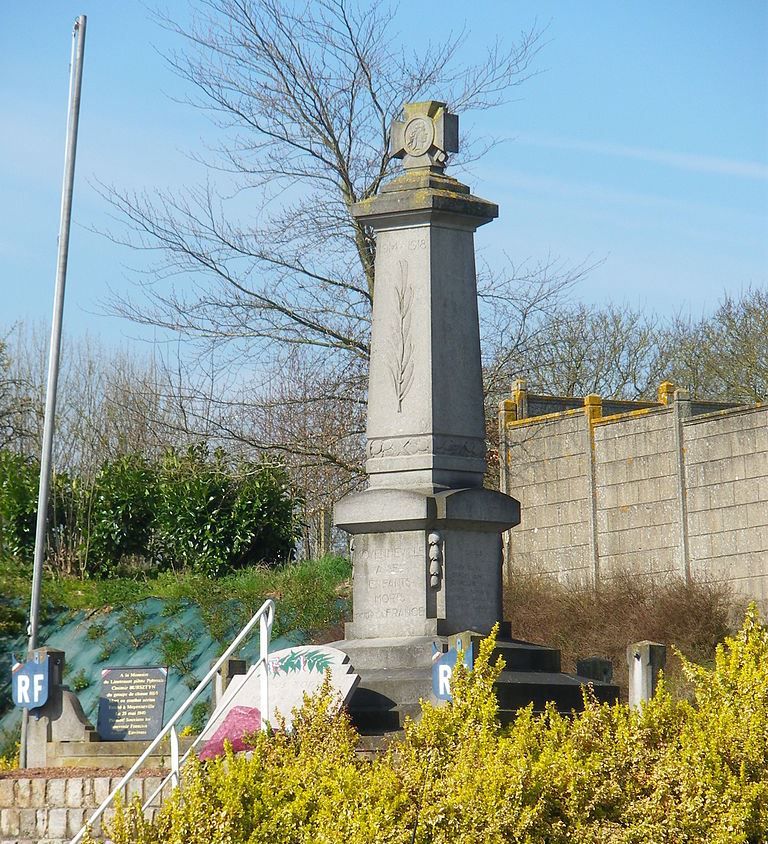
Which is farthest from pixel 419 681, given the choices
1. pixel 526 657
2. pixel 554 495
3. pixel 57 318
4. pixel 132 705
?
pixel 554 495

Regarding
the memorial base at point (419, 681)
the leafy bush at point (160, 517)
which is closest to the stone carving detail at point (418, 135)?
the memorial base at point (419, 681)

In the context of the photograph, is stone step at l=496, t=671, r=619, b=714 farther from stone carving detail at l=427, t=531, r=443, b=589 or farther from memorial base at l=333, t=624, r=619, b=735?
stone carving detail at l=427, t=531, r=443, b=589

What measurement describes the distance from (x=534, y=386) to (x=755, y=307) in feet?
19.9

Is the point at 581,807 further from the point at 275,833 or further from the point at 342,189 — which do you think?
the point at 342,189

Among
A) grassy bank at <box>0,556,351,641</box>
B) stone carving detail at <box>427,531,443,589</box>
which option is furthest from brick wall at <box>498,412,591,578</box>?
stone carving detail at <box>427,531,443,589</box>

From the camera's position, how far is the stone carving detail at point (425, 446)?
481 inches

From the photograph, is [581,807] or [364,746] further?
[364,746]

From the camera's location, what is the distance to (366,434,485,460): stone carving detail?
40.1 feet

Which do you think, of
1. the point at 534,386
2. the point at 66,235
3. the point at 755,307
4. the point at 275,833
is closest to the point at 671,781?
the point at 275,833

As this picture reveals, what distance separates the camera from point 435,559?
11953 millimetres

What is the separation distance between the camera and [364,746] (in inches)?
410

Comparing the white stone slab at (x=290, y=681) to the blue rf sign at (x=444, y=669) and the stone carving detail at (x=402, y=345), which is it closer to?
the blue rf sign at (x=444, y=669)

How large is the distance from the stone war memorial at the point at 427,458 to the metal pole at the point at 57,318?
443cm

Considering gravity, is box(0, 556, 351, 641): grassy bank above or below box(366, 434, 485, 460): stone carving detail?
below
